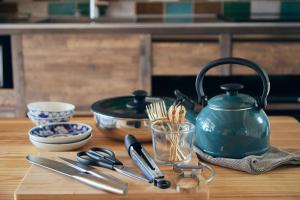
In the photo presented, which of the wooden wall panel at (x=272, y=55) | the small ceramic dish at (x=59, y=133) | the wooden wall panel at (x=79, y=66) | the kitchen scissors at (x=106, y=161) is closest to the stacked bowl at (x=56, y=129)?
the small ceramic dish at (x=59, y=133)

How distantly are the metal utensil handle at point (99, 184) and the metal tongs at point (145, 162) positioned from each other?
0.28 feet

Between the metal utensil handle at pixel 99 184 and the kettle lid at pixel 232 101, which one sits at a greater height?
the kettle lid at pixel 232 101

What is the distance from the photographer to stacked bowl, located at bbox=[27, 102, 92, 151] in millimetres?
1496

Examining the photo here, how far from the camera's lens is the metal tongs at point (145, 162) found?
1207 mm

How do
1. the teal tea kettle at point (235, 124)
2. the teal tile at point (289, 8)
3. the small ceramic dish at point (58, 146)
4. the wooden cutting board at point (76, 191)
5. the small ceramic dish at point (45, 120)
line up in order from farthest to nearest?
1. the teal tile at point (289, 8)
2. the small ceramic dish at point (45, 120)
3. the small ceramic dish at point (58, 146)
4. the teal tea kettle at point (235, 124)
5. the wooden cutting board at point (76, 191)

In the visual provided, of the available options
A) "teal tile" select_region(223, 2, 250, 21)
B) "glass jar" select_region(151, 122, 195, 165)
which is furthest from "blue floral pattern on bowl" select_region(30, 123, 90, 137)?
"teal tile" select_region(223, 2, 250, 21)

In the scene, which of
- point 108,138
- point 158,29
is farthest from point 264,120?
point 158,29

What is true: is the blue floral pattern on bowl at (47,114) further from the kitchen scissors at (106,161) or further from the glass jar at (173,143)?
the glass jar at (173,143)

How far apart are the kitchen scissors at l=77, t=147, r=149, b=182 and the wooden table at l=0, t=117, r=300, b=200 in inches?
4.8

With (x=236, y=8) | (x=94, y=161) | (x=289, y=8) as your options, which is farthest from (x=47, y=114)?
(x=289, y=8)

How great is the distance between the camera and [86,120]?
6.16ft

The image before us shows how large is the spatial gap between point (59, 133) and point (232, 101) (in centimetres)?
53

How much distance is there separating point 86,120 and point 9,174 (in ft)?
1.79

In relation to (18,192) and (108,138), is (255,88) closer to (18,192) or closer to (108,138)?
(108,138)
